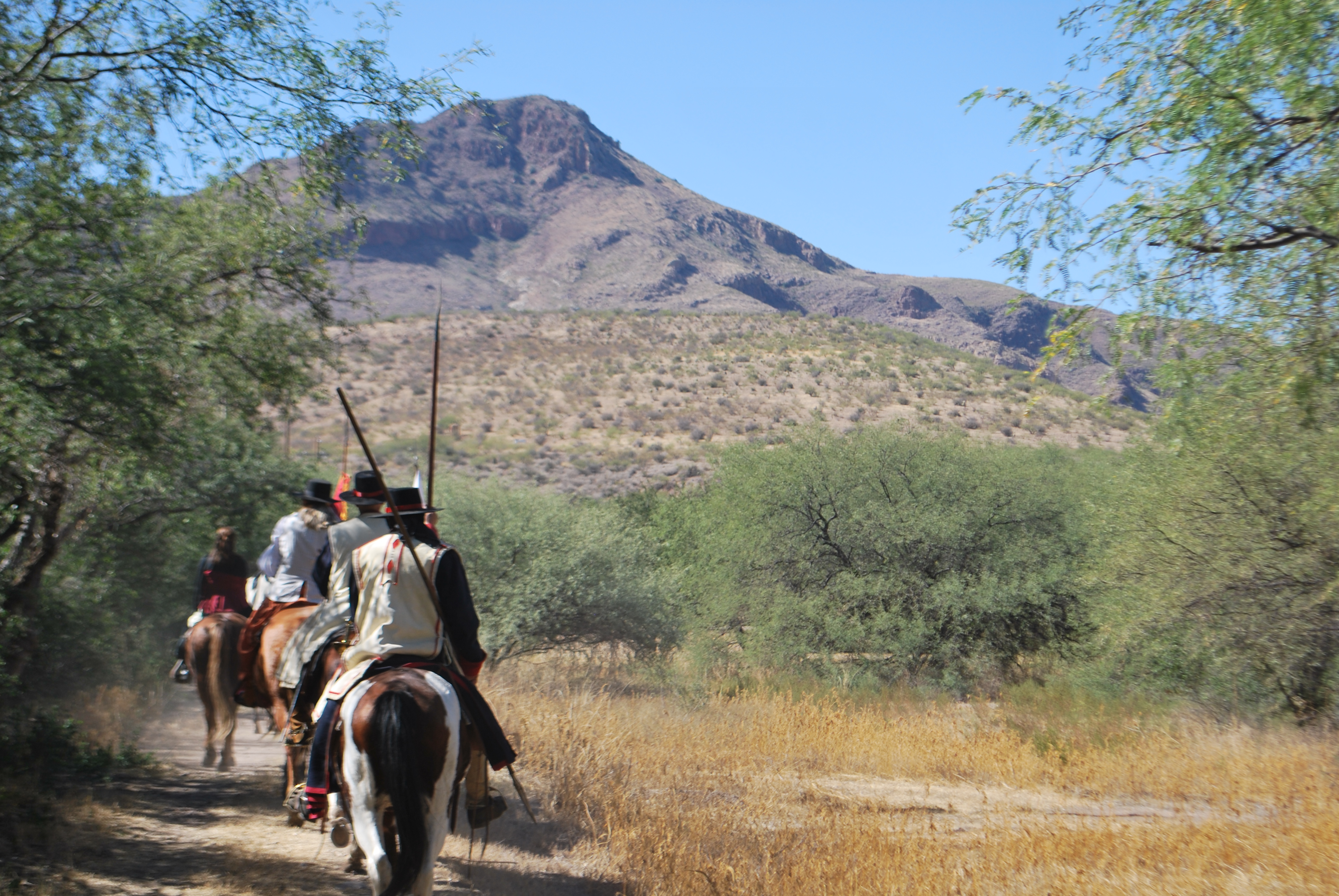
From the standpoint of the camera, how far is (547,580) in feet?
54.6

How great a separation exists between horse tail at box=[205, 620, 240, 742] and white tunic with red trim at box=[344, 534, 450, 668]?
4866 mm

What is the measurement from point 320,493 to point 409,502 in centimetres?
310

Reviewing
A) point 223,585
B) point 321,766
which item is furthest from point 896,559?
point 321,766

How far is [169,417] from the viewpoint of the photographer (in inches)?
299

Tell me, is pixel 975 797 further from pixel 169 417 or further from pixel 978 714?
pixel 169 417

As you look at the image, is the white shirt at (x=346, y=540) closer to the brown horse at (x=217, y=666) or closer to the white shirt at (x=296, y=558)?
the white shirt at (x=296, y=558)

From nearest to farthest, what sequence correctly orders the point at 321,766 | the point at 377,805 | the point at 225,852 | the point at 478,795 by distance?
the point at 377,805 < the point at 321,766 < the point at 478,795 < the point at 225,852

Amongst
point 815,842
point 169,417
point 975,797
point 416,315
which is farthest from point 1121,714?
point 416,315

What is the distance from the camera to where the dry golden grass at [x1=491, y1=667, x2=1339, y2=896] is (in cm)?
634

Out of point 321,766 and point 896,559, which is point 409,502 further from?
point 896,559

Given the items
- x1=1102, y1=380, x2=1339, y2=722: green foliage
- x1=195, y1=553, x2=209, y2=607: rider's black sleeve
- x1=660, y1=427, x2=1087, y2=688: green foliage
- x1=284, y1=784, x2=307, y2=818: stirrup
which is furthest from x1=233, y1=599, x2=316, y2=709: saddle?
x1=660, y1=427, x2=1087, y2=688: green foliage

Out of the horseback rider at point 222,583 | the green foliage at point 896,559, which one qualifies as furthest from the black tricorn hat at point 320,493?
the green foliage at point 896,559

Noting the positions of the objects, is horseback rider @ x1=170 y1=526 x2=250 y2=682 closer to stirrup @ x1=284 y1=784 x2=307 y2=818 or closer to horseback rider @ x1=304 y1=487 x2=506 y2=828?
stirrup @ x1=284 y1=784 x2=307 y2=818

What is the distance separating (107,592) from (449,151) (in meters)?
147
